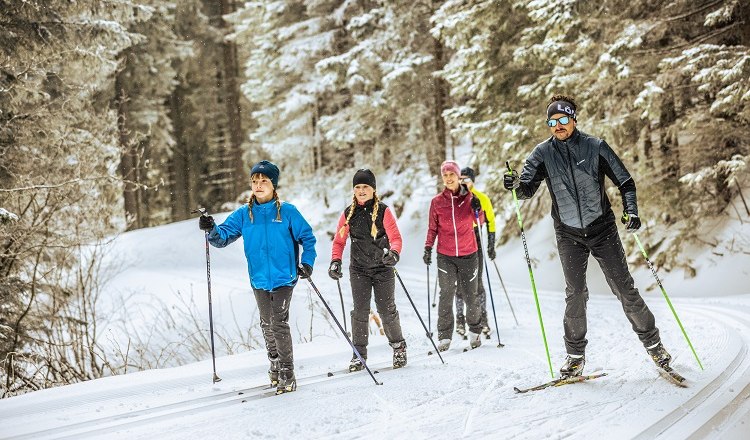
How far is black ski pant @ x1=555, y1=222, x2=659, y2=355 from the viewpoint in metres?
4.66

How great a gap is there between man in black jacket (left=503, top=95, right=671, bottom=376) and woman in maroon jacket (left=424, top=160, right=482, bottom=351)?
2082 millimetres

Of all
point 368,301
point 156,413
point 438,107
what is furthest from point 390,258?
point 438,107

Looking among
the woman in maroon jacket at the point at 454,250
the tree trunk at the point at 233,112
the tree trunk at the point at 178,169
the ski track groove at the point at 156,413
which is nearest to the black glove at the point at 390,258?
the ski track groove at the point at 156,413

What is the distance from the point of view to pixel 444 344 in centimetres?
670

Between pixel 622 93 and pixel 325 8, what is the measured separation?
11237 mm

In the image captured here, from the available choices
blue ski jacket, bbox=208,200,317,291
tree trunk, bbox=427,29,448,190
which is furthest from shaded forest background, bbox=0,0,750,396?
blue ski jacket, bbox=208,200,317,291

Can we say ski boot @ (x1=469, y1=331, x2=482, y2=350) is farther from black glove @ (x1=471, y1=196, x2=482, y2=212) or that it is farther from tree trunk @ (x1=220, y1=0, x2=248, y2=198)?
tree trunk @ (x1=220, y1=0, x2=248, y2=198)

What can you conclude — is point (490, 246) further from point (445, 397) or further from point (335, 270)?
point (445, 397)

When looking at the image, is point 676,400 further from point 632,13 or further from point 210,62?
point 210,62

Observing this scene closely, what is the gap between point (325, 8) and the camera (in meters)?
18.7

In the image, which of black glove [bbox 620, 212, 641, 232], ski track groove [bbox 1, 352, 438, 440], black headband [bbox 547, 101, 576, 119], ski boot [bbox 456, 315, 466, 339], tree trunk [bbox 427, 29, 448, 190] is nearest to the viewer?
ski track groove [bbox 1, 352, 438, 440]

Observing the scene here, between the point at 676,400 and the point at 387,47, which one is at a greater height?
the point at 387,47

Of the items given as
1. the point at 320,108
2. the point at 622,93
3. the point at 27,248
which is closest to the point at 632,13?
the point at 622,93

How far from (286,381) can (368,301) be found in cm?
129
